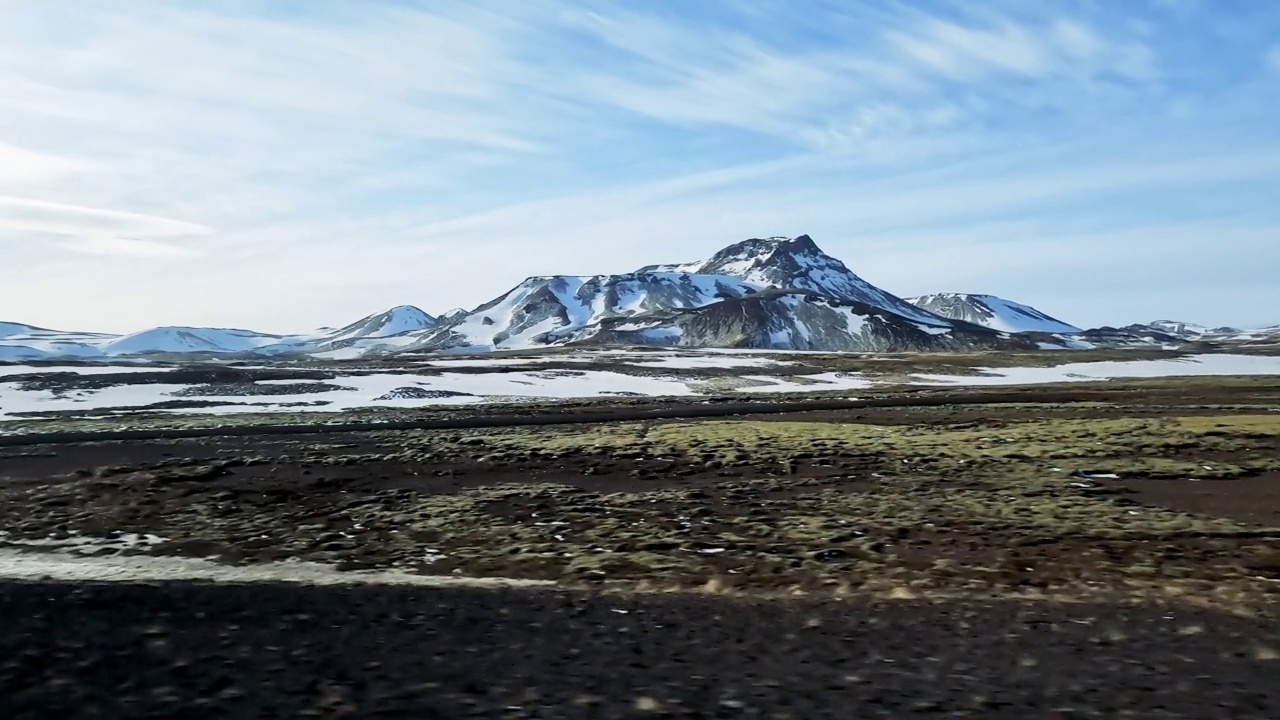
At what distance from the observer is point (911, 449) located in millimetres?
35938

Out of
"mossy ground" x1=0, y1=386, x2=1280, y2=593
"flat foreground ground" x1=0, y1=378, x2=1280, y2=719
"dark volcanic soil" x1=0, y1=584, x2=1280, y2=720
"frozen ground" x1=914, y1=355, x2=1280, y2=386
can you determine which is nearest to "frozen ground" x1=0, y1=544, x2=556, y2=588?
"flat foreground ground" x1=0, y1=378, x2=1280, y2=719

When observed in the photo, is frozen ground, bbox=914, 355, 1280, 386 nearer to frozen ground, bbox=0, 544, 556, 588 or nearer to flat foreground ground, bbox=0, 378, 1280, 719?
flat foreground ground, bbox=0, 378, 1280, 719

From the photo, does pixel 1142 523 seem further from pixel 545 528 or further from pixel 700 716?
pixel 700 716

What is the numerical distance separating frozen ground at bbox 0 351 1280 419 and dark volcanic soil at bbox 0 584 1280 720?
5323cm

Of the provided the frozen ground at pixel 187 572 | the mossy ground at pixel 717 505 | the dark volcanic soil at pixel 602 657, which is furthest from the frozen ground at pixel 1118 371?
the frozen ground at pixel 187 572

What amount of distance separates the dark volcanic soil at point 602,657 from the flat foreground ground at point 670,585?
58mm

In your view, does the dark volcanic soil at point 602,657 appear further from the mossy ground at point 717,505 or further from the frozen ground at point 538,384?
the frozen ground at point 538,384

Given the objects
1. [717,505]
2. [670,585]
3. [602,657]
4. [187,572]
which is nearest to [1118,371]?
[717,505]

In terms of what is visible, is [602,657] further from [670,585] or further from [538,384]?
[538,384]

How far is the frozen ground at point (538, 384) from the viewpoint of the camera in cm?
6825

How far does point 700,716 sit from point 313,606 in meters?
7.61

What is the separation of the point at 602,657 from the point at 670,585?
4752 mm

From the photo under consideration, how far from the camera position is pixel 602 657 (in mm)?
11406

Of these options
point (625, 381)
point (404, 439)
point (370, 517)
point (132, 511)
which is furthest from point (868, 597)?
point (625, 381)
